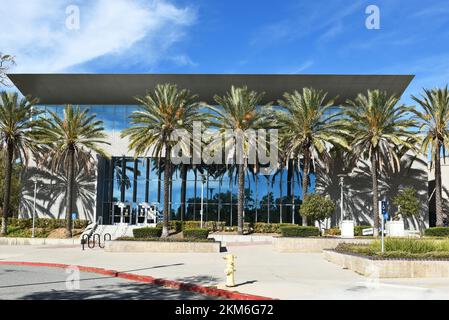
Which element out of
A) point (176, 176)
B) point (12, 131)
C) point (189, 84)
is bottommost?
point (176, 176)

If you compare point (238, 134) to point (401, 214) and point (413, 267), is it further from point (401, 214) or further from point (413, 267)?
point (413, 267)

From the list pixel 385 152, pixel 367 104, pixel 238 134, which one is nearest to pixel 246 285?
pixel 238 134

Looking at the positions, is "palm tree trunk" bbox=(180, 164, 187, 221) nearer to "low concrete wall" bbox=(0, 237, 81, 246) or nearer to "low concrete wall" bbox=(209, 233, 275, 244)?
"low concrete wall" bbox=(209, 233, 275, 244)

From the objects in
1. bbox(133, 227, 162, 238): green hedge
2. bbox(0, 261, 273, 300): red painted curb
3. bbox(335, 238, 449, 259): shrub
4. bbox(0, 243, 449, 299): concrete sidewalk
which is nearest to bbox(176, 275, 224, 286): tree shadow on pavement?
bbox(0, 243, 449, 299): concrete sidewalk

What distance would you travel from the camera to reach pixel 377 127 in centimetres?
3462

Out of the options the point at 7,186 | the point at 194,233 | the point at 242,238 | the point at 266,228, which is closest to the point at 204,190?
the point at 266,228

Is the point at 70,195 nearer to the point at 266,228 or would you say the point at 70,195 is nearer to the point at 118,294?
the point at 266,228

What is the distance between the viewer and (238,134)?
114 ft

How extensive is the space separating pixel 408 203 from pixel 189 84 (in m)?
23.2

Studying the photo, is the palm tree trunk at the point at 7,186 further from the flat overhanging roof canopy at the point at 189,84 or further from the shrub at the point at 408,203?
the shrub at the point at 408,203

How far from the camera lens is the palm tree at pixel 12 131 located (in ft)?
122

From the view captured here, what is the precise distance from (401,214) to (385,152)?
17.1ft

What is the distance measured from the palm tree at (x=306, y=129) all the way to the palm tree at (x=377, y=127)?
142 centimetres

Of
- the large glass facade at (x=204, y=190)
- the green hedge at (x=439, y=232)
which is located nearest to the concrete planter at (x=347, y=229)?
the green hedge at (x=439, y=232)
